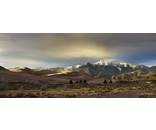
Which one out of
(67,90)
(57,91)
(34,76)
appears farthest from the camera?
(34,76)

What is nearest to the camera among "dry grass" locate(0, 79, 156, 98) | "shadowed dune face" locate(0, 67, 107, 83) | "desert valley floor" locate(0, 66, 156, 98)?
"dry grass" locate(0, 79, 156, 98)

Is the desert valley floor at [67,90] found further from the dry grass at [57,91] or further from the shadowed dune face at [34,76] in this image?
the shadowed dune face at [34,76]

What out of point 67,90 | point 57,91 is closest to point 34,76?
point 67,90

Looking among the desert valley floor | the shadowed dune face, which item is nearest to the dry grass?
the desert valley floor

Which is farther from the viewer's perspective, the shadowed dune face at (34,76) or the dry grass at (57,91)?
the shadowed dune face at (34,76)

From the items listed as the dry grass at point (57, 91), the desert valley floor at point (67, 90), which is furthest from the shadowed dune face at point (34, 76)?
the dry grass at point (57, 91)

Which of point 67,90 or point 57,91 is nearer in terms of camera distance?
point 57,91

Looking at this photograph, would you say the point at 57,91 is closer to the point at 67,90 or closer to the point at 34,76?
the point at 67,90

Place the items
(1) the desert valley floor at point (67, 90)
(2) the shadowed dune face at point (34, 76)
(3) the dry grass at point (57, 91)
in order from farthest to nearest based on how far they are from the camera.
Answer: (2) the shadowed dune face at point (34, 76)
(1) the desert valley floor at point (67, 90)
(3) the dry grass at point (57, 91)

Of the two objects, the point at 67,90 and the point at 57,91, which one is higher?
the point at 57,91

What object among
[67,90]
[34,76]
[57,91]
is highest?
[34,76]

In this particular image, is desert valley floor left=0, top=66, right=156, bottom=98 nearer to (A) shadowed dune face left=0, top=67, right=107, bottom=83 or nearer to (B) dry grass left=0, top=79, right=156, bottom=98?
(B) dry grass left=0, top=79, right=156, bottom=98
